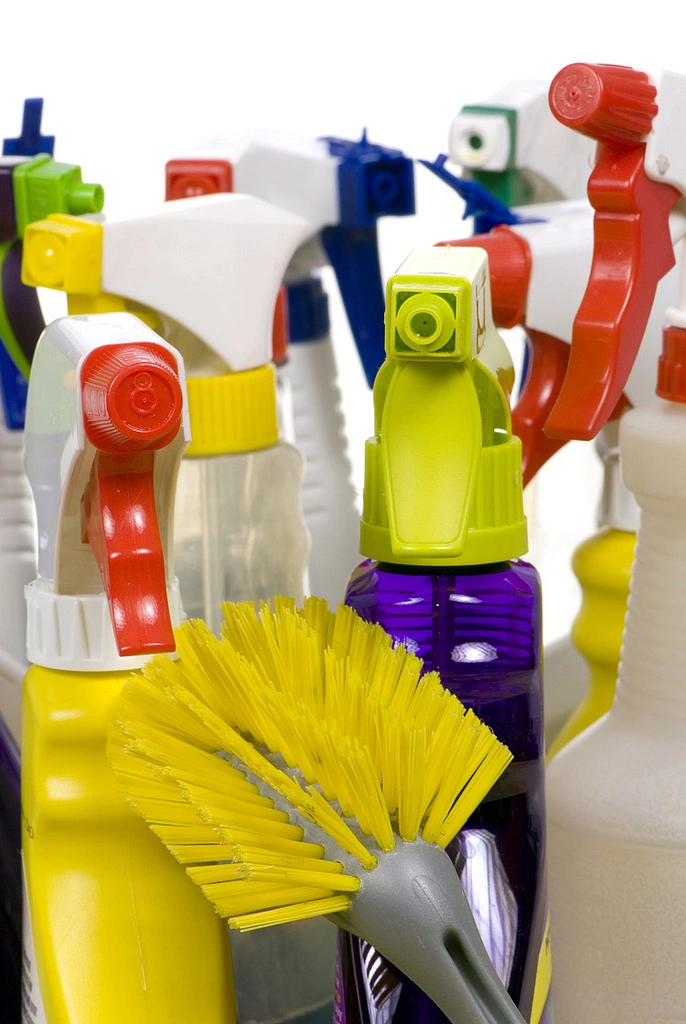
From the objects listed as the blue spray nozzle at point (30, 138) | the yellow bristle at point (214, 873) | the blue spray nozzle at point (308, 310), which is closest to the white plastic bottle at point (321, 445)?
the blue spray nozzle at point (308, 310)

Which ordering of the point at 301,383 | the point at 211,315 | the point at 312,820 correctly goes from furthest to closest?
the point at 301,383
the point at 211,315
the point at 312,820

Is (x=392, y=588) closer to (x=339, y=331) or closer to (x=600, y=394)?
(x=600, y=394)

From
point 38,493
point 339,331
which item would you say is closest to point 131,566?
point 38,493

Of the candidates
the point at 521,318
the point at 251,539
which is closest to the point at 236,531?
the point at 251,539

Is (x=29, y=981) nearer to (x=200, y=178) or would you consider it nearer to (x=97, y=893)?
(x=97, y=893)

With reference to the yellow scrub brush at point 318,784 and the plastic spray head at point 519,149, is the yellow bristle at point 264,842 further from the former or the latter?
the plastic spray head at point 519,149

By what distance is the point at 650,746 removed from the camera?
0.38m

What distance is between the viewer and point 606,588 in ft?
1.50

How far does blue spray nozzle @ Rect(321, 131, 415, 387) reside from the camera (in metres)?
0.47

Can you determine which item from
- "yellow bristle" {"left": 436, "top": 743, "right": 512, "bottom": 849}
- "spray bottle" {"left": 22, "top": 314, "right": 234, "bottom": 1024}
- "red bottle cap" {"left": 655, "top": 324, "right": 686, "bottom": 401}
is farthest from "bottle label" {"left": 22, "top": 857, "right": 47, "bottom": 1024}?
"red bottle cap" {"left": 655, "top": 324, "right": 686, "bottom": 401}

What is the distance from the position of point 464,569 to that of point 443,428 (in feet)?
0.12

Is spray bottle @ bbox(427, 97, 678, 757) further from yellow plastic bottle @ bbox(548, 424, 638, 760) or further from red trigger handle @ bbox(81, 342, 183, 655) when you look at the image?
red trigger handle @ bbox(81, 342, 183, 655)

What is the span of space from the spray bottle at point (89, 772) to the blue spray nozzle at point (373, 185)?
17 centimetres

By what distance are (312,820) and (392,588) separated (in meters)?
0.07
